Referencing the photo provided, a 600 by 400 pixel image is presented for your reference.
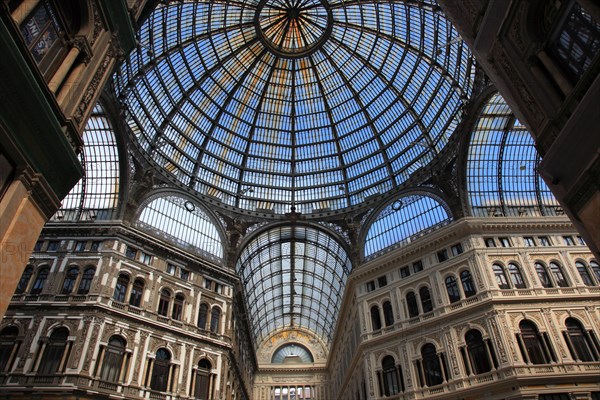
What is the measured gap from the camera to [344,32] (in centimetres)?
4825

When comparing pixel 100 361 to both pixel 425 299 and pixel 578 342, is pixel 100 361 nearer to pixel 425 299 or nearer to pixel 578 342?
pixel 425 299

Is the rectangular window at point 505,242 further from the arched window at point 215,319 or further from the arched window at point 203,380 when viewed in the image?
the arched window at point 203,380

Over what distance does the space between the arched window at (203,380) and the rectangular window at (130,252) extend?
36.4 ft

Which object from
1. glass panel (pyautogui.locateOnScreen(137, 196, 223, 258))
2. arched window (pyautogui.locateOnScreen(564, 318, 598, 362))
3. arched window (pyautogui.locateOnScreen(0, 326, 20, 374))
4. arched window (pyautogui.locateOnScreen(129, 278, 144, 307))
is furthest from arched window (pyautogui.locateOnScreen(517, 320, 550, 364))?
arched window (pyautogui.locateOnScreen(0, 326, 20, 374))

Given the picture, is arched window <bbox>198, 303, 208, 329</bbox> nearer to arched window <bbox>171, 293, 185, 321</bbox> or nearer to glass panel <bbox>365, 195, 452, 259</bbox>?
arched window <bbox>171, 293, 185, 321</bbox>

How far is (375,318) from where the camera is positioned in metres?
40.8

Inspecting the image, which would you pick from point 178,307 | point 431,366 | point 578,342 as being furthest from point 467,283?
point 178,307

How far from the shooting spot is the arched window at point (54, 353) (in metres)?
28.7

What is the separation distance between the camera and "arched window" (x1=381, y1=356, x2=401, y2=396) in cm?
3575

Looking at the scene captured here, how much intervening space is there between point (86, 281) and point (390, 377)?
27.0 meters

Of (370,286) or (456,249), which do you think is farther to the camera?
(370,286)

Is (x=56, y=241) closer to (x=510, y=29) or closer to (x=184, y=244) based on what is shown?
(x=184, y=244)

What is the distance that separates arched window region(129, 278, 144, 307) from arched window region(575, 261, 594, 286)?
37201 mm

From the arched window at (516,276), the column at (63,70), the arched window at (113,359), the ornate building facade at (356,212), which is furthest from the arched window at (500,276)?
the column at (63,70)
